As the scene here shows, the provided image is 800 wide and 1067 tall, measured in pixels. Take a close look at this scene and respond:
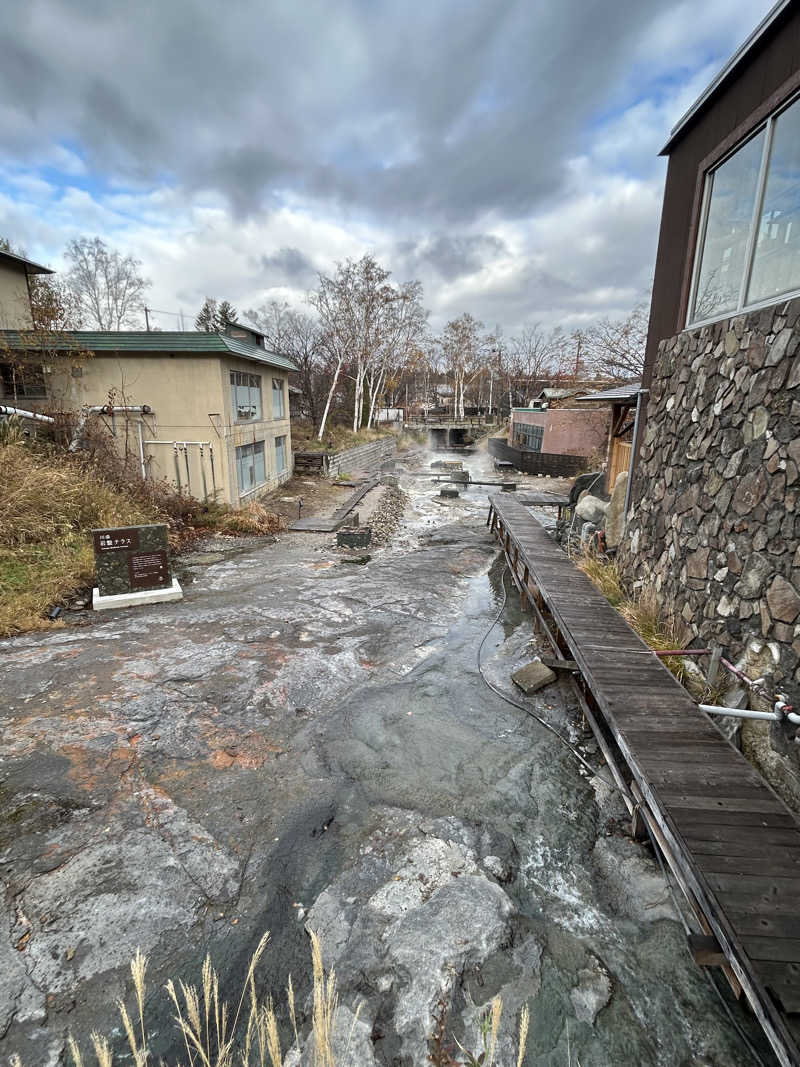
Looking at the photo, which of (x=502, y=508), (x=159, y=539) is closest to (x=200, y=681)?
(x=159, y=539)

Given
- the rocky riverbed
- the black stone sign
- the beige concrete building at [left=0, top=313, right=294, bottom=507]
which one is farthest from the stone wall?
the beige concrete building at [left=0, top=313, right=294, bottom=507]

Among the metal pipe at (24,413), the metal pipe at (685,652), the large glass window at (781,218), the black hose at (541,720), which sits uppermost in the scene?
the large glass window at (781,218)

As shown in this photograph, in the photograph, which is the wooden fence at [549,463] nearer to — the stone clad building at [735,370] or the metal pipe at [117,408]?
the stone clad building at [735,370]

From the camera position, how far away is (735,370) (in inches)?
189

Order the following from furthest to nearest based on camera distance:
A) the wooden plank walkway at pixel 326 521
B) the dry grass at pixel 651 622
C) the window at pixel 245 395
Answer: the window at pixel 245 395, the wooden plank walkway at pixel 326 521, the dry grass at pixel 651 622

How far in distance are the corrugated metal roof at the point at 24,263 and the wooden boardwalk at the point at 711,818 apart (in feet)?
59.5

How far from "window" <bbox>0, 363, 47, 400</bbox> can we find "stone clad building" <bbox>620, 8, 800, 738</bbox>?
14764 millimetres

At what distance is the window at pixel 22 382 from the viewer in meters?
12.8

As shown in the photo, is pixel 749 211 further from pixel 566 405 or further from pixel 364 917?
pixel 566 405

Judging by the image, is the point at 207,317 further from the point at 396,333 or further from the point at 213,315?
the point at 396,333

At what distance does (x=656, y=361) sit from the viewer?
6844mm

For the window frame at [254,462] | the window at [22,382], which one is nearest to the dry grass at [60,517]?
the window frame at [254,462]

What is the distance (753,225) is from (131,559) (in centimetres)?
924

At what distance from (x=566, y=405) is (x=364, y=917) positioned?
2619cm
